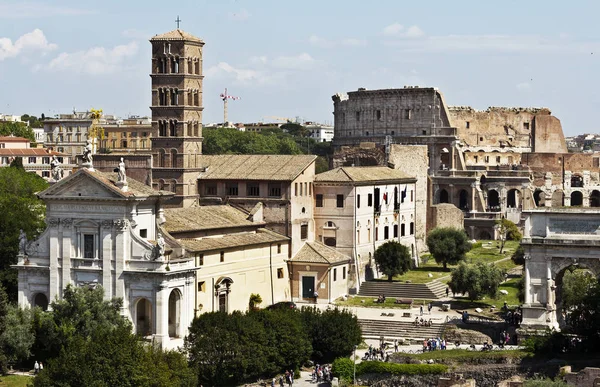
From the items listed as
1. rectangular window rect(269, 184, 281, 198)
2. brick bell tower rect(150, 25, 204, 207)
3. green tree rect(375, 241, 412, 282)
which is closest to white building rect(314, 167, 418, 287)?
green tree rect(375, 241, 412, 282)

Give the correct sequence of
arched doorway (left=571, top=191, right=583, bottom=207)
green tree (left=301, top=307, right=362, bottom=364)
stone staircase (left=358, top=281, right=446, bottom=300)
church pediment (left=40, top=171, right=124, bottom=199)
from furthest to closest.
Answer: arched doorway (left=571, top=191, right=583, bottom=207) → stone staircase (left=358, top=281, right=446, bottom=300) → church pediment (left=40, top=171, right=124, bottom=199) → green tree (left=301, top=307, right=362, bottom=364)

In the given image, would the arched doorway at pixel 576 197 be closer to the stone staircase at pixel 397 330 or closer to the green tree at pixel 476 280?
the green tree at pixel 476 280

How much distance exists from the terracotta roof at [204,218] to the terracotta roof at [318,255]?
12.0ft

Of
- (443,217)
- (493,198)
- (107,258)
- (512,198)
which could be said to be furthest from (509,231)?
(107,258)

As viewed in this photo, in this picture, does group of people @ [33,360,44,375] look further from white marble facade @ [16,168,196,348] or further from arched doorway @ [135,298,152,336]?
arched doorway @ [135,298,152,336]

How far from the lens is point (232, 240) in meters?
68.6

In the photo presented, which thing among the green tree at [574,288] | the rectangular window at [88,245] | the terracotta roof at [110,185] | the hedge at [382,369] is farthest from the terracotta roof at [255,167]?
the hedge at [382,369]

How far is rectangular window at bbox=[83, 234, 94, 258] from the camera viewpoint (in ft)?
212

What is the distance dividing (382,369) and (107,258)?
15.3m

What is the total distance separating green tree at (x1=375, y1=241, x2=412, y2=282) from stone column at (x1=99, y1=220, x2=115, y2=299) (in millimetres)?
20456

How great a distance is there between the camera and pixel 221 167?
78562mm

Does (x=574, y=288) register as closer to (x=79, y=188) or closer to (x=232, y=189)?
(x=232, y=189)

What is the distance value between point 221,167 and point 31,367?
21778mm

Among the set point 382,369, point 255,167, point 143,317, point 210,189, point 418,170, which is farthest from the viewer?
point 418,170
